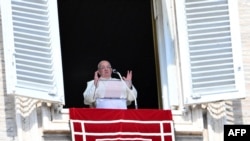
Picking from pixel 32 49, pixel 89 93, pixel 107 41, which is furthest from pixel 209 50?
pixel 107 41

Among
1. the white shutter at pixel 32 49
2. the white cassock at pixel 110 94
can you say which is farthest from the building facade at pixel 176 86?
the white cassock at pixel 110 94

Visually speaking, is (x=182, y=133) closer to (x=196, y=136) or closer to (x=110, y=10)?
(x=196, y=136)

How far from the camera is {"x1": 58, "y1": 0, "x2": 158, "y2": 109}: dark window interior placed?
86.1 ft

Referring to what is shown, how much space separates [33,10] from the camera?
24875 millimetres

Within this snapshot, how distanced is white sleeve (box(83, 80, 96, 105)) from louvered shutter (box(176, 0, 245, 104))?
0.78 metres

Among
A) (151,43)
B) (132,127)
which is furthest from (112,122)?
(151,43)

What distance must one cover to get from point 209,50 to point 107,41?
1700 mm

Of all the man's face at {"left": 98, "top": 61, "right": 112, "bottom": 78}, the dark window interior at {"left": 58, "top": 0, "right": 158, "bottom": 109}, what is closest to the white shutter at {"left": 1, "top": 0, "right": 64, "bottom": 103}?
the man's face at {"left": 98, "top": 61, "right": 112, "bottom": 78}

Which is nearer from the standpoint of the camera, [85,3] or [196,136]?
[196,136]

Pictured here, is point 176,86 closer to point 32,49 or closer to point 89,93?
point 89,93

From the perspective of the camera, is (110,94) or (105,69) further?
(105,69)

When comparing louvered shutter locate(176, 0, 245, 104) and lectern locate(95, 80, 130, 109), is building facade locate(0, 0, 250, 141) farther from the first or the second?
lectern locate(95, 80, 130, 109)

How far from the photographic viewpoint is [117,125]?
24719mm

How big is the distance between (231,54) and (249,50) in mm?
328
